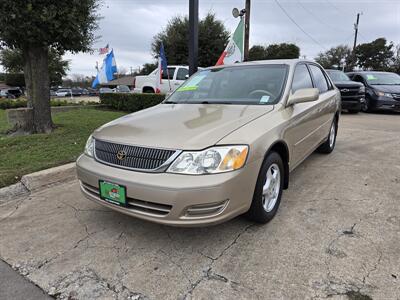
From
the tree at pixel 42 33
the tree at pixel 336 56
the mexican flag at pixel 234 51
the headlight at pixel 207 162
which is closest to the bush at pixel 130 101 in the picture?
the mexican flag at pixel 234 51

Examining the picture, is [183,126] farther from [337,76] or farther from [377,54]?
[377,54]

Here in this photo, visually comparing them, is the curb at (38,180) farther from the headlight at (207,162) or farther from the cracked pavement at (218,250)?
the headlight at (207,162)

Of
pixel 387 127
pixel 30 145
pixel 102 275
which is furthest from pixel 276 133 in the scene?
pixel 387 127

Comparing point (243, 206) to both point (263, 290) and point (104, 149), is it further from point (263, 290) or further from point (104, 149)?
point (104, 149)

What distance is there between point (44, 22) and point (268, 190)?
16.9 ft

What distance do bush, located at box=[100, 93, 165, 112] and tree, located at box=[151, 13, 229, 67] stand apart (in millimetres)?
12951

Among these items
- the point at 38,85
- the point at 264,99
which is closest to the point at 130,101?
the point at 38,85

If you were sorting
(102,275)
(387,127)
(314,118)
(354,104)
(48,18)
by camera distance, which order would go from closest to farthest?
1. (102,275)
2. (314,118)
3. (48,18)
4. (387,127)
5. (354,104)

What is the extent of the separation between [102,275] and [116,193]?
624 millimetres

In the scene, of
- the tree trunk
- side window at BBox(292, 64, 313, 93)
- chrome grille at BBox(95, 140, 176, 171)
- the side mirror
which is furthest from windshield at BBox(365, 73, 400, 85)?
chrome grille at BBox(95, 140, 176, 171)

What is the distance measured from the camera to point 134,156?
243 centimetres

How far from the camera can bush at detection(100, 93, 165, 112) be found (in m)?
10.7

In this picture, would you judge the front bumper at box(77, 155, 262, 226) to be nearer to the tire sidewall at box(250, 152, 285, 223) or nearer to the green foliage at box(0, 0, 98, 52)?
the tire sidewall at box(250, 152, 285, 223)

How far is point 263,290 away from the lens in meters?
2.03
